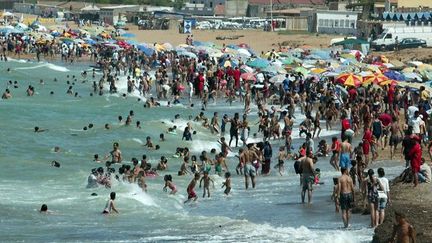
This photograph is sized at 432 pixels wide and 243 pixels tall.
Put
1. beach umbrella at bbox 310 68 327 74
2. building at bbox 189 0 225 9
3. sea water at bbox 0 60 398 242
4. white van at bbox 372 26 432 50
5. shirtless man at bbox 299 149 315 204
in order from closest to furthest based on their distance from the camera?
1. sea water at bbox 0 60 398 242
2. shirtless man at bbox 299 149 315 204
3. beach umbrella at bbox 310 68 327 74
4. white van at bbox 372 26 432 50
5. building at bbox 189 0 225 9

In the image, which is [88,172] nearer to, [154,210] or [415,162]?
[154,210]

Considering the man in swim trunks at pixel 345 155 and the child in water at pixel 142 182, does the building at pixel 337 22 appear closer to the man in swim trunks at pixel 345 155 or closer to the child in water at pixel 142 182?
the child in water at pixel 142 182

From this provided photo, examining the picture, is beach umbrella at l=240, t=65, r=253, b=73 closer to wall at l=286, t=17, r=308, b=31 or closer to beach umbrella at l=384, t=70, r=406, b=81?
beach umbrella at l=384, t=70, r=406, b=81

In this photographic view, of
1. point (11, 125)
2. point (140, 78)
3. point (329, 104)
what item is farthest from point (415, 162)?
point (140, 78)

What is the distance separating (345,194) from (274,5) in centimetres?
8518

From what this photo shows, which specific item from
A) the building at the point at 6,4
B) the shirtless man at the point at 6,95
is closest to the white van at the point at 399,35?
the shirtless man at the point at 6,95

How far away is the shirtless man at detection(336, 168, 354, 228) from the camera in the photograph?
16.2m

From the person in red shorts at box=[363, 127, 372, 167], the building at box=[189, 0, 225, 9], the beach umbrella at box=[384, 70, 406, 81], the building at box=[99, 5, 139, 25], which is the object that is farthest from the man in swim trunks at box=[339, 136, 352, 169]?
the building at box=[189, 0, 225, 9]

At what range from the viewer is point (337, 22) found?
256 feet

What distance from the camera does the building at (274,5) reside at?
331ft

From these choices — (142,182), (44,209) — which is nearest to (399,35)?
(142,182)

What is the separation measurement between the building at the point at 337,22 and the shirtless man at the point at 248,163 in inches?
2106

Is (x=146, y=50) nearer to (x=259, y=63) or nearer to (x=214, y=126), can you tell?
(x=259, y=63)

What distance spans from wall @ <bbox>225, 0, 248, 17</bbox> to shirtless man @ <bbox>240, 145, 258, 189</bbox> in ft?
270
